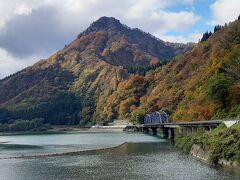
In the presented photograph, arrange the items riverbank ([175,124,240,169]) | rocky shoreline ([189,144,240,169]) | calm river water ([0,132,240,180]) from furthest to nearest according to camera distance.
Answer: riverbank ([175,124,240,169]) → rocky shoreline ([189,144,240,169]) → calm river water ([0,132,240,180])

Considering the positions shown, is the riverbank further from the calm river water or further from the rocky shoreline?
the calm river water

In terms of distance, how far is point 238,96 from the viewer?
97500 millimetres

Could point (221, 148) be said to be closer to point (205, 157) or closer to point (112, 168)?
point (205, 157)

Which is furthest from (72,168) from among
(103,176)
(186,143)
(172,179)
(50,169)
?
(186,143)

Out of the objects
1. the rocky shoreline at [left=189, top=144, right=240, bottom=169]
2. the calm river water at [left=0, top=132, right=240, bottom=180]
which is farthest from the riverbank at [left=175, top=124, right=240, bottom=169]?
the calm river water at [left=0, top=132, right=240, bottom=180]

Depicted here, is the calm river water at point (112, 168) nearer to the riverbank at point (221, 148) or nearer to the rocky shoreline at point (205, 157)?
the rocky shoreline at point (205, 157)

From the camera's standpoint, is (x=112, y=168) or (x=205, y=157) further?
(x=205, y=157)

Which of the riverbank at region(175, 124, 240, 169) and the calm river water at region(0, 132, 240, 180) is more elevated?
the riverbank at region(175, 124, 240, 169)

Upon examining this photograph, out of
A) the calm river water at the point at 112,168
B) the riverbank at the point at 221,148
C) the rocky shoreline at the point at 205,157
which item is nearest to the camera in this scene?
the calm river water at the point at 112,168

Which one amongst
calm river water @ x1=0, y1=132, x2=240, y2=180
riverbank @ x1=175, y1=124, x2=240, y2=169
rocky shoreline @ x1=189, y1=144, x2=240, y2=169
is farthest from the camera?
riverbank @ x1=175, y1=124, x2=240, y2=169

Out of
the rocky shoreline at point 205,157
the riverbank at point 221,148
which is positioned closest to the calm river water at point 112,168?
the rocky shoreline at point 205,157

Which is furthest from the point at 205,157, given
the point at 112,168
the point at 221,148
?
the point at 112,168

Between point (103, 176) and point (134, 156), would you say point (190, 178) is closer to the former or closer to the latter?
point (103, 176)

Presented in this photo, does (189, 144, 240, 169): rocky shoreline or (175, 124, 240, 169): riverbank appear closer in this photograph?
(189, 144, 240, 169): rocky shoreline
